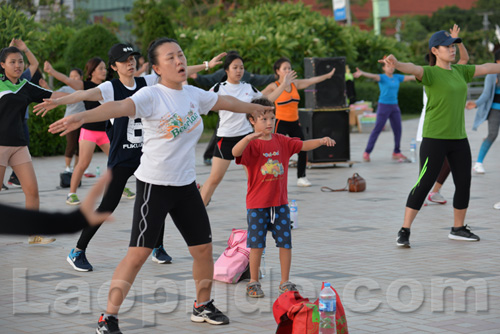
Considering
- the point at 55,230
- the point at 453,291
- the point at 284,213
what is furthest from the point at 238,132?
the point at 55,230

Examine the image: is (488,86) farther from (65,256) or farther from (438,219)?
(65,256)

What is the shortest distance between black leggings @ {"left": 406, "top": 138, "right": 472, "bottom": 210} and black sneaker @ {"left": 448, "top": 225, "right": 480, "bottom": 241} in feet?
1.56

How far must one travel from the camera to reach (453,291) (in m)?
6.32

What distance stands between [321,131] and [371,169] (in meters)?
1.24

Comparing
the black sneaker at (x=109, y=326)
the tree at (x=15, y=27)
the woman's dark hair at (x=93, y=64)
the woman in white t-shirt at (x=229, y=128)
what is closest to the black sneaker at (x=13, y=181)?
the woman's dark hair at (x=93, y=64)

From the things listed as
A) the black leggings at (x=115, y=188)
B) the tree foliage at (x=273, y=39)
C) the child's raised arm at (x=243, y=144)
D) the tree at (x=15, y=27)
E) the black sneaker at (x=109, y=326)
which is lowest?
the black sneaker at (x=109, y=326)

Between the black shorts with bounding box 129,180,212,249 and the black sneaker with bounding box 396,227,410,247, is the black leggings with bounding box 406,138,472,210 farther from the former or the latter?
the black shorts with bounding box 129,180,212,249

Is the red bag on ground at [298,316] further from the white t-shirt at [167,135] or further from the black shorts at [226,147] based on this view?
the black shorts at [226,147]

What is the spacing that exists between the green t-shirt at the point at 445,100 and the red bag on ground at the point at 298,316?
142 inches

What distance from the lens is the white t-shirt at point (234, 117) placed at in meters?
10.0

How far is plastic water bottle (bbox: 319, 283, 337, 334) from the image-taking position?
15.8ft

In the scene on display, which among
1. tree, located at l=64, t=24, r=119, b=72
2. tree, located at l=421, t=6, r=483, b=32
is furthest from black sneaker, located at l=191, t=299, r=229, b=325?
tree, located at l=421, t=6, r=483, b=32

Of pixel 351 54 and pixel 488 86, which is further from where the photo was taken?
pixel 351 54

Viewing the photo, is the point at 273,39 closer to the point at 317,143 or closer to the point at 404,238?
the point at 404,238
